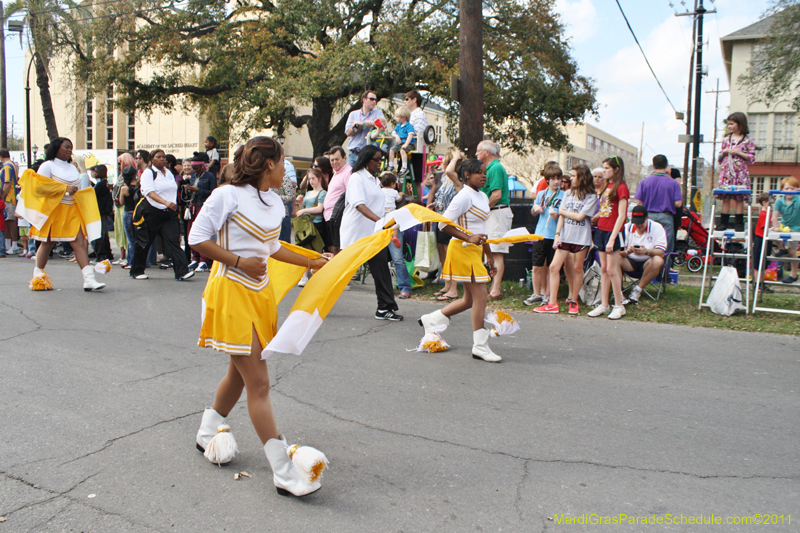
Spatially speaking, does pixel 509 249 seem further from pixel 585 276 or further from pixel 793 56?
pixel 793 56

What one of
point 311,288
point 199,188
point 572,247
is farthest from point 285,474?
point 199,188

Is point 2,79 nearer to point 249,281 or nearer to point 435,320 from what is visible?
point 435,320

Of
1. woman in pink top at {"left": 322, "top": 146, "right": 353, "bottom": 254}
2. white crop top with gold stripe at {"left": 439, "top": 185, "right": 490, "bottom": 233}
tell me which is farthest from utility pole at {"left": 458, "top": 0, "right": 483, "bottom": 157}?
white crop top with gold stripe at {"left": 439, "top": 185, "right": 490, "bottom": 233}

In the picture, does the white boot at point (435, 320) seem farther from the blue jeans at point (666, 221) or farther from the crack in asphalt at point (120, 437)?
the blue jeans at point (666, 221)

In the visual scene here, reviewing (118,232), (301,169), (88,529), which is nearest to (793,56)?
(118,232)

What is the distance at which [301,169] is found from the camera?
164ft

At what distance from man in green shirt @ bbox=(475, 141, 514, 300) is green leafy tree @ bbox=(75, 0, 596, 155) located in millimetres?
13359

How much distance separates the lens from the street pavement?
306cm

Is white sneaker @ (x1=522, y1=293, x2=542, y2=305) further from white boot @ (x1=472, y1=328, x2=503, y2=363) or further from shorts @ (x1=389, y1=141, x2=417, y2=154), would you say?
shorts @ (x1=389, y1=141, x2=417, y2=154)

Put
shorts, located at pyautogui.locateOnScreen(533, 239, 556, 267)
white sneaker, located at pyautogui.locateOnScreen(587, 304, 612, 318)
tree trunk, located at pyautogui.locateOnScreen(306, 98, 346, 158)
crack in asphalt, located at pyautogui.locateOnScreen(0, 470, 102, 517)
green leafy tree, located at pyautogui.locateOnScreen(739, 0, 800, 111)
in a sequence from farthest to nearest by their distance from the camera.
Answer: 1. tree trunk, located at pyautogui.locateOnScreen(306, 98, 346, 158)
2. green leafy tree, located at pyautogui.locateOnScreen(739, 0, 800, 111)
3. shorts, located at pyautogui.locateOnScreen(533, 239, 556, 267)
4. white sneaker, located at pyautogui.locateOnScreen(587, 304, 612, 318)
5. crack in asphalt, located at pyautogui.locateOnScreen(0, 470, 102, 517)

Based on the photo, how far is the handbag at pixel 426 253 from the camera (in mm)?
9414

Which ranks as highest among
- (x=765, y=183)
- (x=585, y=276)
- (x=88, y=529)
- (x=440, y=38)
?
(x=440, y=38)

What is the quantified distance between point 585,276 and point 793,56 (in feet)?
33.3

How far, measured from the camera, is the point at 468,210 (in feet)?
19.1
